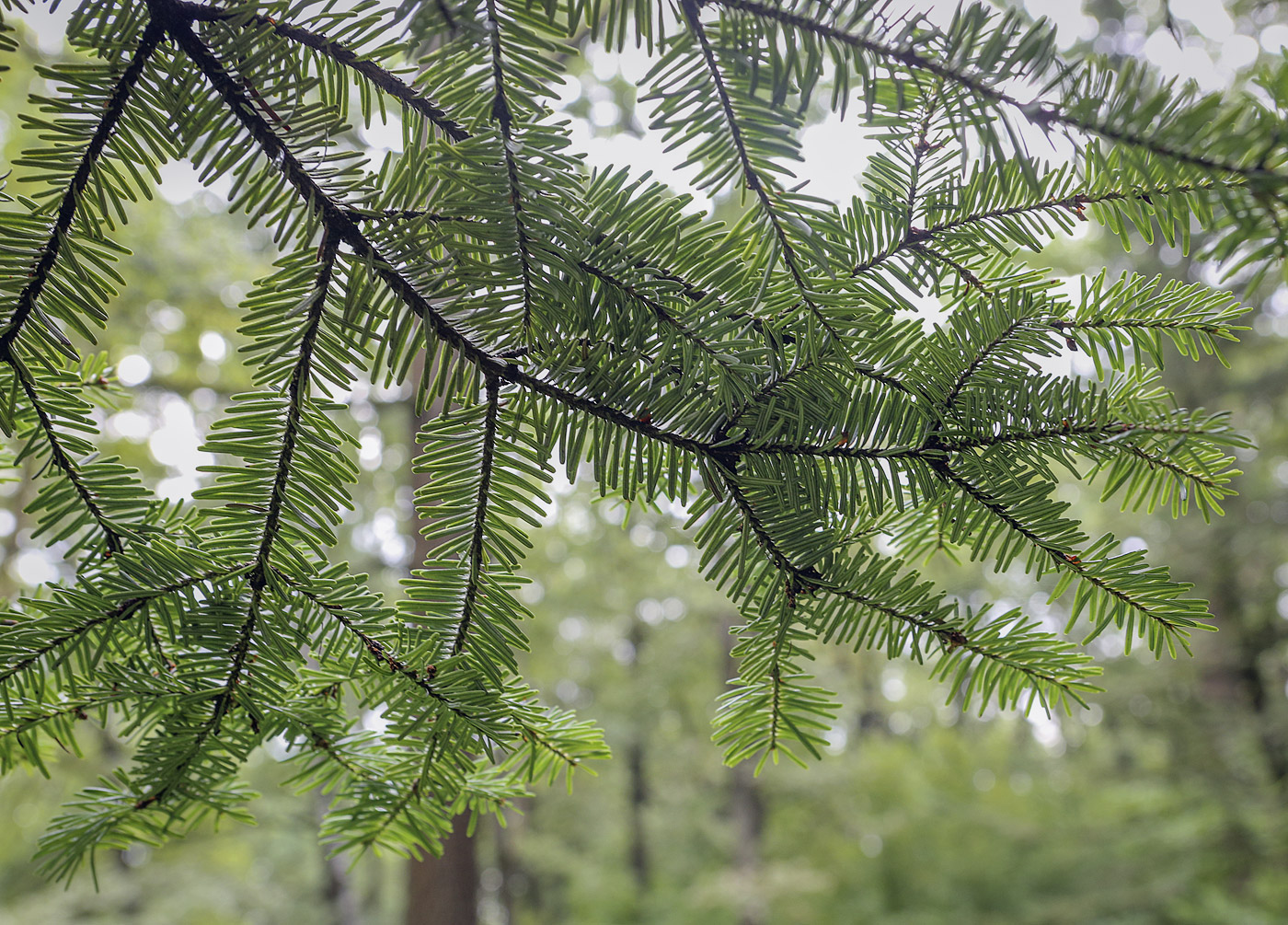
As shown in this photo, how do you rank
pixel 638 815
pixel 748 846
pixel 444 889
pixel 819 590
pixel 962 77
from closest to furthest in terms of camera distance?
pixel 962 77 → pixel 819 590 → pixel 444 889 → pixel 748 846 → pixel 638 815

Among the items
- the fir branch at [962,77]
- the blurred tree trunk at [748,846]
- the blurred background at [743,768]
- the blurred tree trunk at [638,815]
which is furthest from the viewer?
the blurred tree trunk at [638,815]

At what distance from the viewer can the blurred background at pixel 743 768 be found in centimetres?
311

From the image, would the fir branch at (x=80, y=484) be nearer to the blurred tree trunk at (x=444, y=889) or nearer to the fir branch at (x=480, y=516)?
the fir branch at (x=480, y=516)

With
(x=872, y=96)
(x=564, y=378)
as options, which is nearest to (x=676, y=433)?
(x=564, y=378)

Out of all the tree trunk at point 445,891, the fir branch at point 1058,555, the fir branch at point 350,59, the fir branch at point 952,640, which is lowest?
the tree trunk at point 445,891

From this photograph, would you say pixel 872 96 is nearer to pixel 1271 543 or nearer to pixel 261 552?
pixel 261 552

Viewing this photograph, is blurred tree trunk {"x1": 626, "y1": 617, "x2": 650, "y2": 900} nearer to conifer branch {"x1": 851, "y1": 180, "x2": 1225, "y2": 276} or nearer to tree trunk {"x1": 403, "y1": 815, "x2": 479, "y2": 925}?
tree trunk {"x1": 403, "y1": 815, "x2": 479, "y2": 925}

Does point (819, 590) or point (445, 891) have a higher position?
point (819, 590)

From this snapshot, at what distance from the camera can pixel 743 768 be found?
5.55 m

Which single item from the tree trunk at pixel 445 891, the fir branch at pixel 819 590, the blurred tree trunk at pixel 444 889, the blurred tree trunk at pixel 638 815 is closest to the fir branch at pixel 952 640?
the fir branch at pixel 819 590

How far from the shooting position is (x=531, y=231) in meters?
0.32

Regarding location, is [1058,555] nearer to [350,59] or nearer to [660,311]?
[660,311]

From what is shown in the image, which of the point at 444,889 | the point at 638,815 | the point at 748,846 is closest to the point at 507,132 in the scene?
the point at 444,889

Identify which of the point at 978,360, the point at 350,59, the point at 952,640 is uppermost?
the point at 350,59
